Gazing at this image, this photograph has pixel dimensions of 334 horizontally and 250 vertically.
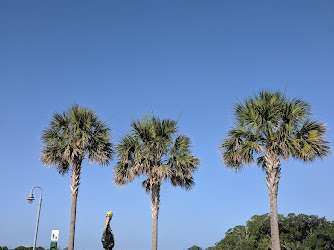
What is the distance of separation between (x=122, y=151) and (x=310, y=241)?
40.5m

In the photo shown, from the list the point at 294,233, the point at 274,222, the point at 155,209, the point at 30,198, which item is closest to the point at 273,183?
the point at 274,222

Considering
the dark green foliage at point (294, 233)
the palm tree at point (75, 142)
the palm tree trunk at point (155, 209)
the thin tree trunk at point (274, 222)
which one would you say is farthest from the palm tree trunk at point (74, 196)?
the dark green foliage at point (294, 233)

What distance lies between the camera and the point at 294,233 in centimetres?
5575

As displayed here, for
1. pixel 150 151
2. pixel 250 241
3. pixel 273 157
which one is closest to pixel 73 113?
pixel 150 151

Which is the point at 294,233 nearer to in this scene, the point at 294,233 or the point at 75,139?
the point at 294,233

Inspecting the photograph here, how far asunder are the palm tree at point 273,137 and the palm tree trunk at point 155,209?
464 cm

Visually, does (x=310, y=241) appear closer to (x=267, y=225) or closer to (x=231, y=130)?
(x=267, y=225)

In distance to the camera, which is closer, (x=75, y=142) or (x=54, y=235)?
(x=54, y=235)

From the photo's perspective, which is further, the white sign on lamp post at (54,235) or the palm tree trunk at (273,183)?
the palm tree trunk at (273,183)

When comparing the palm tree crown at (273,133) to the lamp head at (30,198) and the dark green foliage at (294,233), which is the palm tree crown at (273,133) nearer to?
the lamp head at (30,198)

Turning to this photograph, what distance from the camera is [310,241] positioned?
5259 cm

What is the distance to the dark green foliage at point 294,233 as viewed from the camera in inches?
2071

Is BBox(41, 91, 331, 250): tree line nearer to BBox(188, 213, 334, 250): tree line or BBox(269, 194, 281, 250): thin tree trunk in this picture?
BBox(269, 194, 281, 250): thin tree trunk

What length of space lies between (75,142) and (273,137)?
11212 millimetres
